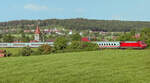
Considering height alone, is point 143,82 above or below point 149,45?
above

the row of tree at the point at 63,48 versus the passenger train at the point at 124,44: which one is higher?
the row of tree at the point at 63,48

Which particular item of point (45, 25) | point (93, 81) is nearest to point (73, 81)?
point (93, 81)

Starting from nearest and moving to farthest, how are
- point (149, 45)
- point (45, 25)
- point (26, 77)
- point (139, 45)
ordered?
1. point (26, 77)
2. point (139, 45)
3. point (149, 45)
4. point (45, 25)

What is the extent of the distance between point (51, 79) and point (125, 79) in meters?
4.09

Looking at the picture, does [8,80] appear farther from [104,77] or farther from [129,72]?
[129,72]

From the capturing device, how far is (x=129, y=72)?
12250mm

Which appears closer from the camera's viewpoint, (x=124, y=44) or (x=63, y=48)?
(x=63, y=48)

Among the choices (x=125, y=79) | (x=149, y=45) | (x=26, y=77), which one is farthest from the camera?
(x=149, y=45)

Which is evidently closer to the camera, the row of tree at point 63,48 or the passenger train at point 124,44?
the row of tree at point 63,48

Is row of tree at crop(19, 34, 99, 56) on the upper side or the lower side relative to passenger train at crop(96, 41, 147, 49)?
upper

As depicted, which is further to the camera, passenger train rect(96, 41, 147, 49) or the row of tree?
passenger train rect(96, 41, 147, 49)

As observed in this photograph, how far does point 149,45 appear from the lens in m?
49.7

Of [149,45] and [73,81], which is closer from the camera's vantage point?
[73,81]

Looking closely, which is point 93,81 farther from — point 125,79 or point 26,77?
point 26,77
